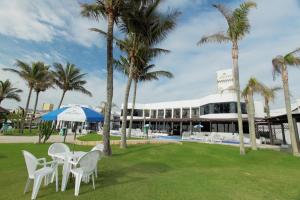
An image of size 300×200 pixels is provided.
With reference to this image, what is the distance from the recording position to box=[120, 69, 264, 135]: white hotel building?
3168cm

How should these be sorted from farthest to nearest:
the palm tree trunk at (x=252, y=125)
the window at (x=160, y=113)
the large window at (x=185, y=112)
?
the window at (x=160, y=113) → the large window at (x=185, y=112) → the palm tree trunk at (x=252, y=125)

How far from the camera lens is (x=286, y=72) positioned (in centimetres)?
1412

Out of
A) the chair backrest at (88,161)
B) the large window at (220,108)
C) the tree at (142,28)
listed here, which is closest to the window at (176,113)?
the large window at (220,108)

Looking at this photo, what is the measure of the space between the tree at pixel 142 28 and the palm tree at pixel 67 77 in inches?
786

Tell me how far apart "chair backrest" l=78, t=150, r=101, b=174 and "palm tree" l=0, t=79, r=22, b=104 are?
32078 mm

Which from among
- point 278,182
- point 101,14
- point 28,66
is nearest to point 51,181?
point 278,182

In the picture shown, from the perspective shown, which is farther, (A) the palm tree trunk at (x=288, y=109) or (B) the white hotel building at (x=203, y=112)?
(B) the white hotel building at (x=203, y=112)

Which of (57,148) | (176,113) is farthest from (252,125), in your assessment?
(176,113)

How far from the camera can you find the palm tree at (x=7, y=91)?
99.5ft

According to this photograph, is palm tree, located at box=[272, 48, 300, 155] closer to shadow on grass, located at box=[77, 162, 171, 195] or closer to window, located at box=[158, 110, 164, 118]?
shadow on grass, located at box=[77, 162, 171, 195]

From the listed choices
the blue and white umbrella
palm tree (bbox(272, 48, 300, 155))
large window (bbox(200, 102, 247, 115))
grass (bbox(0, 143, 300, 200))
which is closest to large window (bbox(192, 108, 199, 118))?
large window (bbox(200, 102, 247, 115))

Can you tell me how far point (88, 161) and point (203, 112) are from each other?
3272cm

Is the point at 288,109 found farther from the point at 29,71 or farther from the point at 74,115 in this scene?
the point at 29,71

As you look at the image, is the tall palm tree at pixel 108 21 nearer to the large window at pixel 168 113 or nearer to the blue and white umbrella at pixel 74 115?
the blue and white umbrella at pixel 74 115
